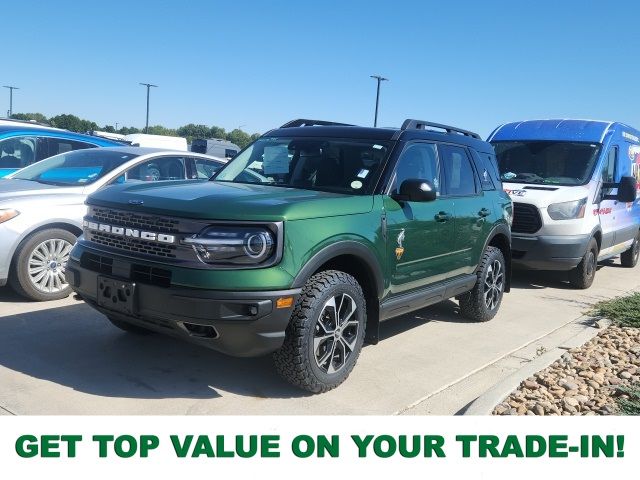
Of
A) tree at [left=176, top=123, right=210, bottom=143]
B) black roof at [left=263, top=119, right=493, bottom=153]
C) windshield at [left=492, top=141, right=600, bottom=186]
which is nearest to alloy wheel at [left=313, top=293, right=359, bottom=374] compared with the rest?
black roof at [left=263, top=119, right=493, bottom=153]

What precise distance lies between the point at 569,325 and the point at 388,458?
4168 mm

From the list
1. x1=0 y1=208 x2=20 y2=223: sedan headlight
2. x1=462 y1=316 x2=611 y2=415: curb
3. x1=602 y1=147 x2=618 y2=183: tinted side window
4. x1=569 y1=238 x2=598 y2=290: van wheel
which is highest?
x1=602 y1=147 x2=618 y2=183: tinted side window

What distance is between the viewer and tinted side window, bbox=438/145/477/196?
5488 millimetres

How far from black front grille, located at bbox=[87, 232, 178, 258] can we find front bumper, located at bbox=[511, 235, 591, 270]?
5809 millimetres

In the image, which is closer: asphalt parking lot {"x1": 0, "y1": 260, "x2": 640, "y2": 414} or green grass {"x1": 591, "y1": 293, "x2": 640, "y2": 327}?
asphalt parking lot {"x1": 0, "y1": 260, "x2": 640, "y2": 414}

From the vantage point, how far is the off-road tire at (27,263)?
566cm

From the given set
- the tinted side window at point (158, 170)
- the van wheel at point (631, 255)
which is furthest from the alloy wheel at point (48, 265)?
the van wheel at point (631, 255)

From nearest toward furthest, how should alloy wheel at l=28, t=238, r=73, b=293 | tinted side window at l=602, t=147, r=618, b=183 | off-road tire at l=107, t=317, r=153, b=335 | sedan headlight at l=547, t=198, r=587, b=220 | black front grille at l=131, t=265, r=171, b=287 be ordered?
black front grille at l=131, t=265, r=171, b=287, off-road tire at l=107, t=317, r=153, b=335, alloy wheel at l=28, t=238, r=73, b=293, sedan headlight at l=547, t=198, r=587, b=220, tinted side window at l=602, t=147, r=618, b=183

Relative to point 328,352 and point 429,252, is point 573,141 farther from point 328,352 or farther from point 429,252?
point 328,352

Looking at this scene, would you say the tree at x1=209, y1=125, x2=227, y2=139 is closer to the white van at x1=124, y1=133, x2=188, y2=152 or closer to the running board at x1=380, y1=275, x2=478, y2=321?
the white van at x1=124, y1=133, x2=188, y2=152

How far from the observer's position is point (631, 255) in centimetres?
1133

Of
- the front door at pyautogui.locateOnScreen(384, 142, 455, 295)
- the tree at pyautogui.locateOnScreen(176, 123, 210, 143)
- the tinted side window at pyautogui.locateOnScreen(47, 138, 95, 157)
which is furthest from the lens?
the tree at pyautogui.locateOnScreen(176, 123, 210, 143)

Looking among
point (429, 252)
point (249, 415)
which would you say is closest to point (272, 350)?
point (249, 415)

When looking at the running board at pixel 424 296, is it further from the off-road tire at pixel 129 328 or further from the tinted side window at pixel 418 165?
the off-road tire at pixel 129 328
